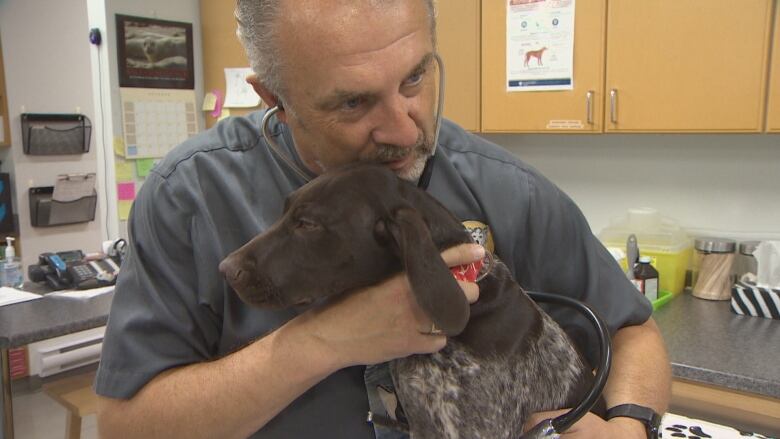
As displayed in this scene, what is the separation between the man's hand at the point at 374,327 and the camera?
96 cm

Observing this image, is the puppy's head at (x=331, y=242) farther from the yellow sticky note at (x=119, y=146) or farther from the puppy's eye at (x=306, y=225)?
the yellow sticky note at (x=119, y=146)

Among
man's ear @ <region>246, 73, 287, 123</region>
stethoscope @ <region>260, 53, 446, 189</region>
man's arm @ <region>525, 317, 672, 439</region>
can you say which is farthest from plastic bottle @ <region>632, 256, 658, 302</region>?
man's ear @ <region>246, 73, 287, 123</region>

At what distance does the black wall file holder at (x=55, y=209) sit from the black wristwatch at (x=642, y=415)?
453 centimetres

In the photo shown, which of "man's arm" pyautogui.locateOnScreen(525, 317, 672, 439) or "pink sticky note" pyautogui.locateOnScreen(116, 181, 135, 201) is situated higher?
"pink sticky note" pyautogui.locateOnScreen(116, 181, 135, 201)

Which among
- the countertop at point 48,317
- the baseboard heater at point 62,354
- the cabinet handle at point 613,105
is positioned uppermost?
the cabinet handle at point 613,105

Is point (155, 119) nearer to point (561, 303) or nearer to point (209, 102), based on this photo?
point (209, 102)

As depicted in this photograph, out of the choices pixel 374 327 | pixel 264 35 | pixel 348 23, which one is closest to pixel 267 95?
pixel 264 35

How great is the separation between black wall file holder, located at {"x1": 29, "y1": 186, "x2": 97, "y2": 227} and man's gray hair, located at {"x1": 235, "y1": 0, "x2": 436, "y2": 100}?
167 inches

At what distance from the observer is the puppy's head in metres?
0.96

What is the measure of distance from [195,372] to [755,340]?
197 centimetres

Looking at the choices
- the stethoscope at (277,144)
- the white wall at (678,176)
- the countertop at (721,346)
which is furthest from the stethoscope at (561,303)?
the white wall at (678,176)

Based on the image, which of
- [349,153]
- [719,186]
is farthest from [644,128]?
[349,153]

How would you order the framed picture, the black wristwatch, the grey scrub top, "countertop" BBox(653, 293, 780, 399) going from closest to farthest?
1. the grey scrub top
2. the black wristwatch
3. "countertop" BBox(653, 293, 780, 399)
4. the framed picture

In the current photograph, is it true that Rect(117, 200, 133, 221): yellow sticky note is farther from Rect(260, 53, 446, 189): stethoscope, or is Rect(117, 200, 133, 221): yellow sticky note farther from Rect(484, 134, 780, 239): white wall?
Rect(260, 53, 446, 189): stethoscope
